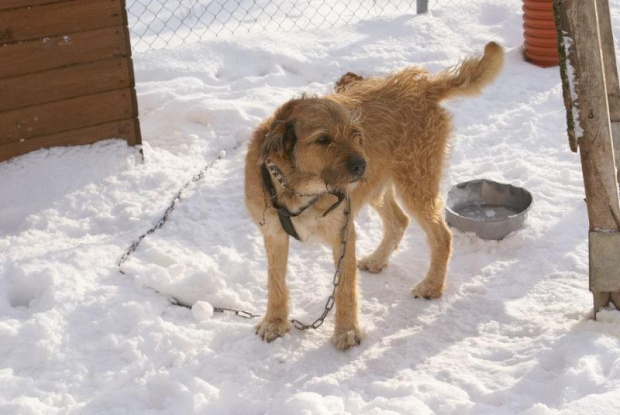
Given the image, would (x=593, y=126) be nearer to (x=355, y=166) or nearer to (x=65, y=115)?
(x=355, y=166)

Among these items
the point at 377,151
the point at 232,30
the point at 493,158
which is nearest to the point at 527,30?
the point at 493,158

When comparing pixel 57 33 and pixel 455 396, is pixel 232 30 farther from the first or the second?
pixel 455 396

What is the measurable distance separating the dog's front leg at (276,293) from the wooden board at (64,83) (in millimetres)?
2314

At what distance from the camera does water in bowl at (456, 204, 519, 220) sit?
5598 millimetres

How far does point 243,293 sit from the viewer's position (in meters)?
4.73

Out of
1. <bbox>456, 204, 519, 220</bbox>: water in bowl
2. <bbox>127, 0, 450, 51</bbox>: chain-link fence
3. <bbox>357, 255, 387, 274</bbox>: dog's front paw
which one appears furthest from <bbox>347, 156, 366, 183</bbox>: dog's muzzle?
<bbox>127, 0, 450, 51</bbox>: chain-link fence

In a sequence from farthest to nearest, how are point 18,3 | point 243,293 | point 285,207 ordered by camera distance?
1. point 18,3
2. point 243,293
3. point 285,207

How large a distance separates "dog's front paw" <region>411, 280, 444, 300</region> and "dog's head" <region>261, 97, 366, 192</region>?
1219mm

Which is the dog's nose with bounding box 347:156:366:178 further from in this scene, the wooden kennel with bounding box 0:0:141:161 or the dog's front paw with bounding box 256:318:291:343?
the wooden kennel with bounding box 0:0:141:161

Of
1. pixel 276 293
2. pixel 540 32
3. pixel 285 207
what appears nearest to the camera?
pixel 285 207

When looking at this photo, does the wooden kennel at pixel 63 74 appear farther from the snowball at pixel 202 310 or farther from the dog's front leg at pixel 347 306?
the dog's front leg at pixel 347 306

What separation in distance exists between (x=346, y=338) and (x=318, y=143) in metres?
1.16

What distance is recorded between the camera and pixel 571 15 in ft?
12.1

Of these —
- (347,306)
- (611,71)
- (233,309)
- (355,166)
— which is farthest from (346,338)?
(611,71)
